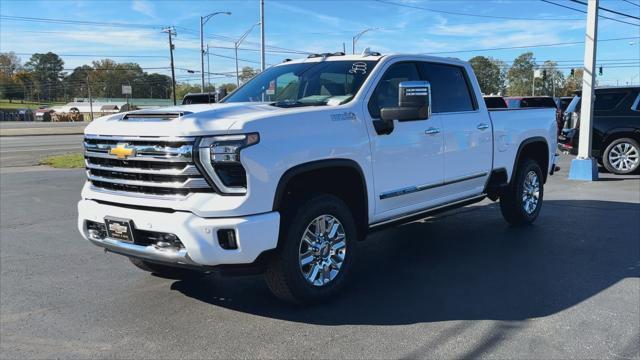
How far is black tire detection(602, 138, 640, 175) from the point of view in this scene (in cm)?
1234

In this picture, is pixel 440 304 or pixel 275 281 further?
pixel 440 304

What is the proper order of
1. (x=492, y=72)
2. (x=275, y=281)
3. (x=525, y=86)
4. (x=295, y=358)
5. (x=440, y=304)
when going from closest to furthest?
1. (x=295, y=358)
2. (x=275, y=281)
3. (x=440, y=304)
4. (x=492, y=72)
5. (x=525, y=86)

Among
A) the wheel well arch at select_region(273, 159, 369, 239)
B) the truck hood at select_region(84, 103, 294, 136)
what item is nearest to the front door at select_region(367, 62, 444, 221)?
the wheel well arch at select_region(273, 159, 369, 239)

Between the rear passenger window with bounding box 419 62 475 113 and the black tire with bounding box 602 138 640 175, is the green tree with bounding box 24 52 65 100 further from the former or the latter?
the rear passenger window with bounding box 419 62 475 113

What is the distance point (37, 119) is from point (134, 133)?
326ft

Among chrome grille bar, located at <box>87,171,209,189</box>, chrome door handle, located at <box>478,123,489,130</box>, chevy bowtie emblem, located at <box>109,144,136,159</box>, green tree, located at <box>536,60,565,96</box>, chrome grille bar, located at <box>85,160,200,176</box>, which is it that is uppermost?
green tree, located at <box>536,60,565,96</box>

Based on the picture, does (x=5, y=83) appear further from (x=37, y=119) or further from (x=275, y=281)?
(x=275, y=281)

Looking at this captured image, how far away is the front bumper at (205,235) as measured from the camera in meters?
3.66

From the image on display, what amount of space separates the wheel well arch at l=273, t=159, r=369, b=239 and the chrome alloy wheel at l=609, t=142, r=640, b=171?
10.2 metres

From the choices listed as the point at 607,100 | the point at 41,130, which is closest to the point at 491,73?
the point at 41,130

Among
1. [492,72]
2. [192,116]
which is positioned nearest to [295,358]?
[192,116]

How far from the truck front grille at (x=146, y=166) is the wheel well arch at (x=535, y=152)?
14.7ft

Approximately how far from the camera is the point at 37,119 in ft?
300

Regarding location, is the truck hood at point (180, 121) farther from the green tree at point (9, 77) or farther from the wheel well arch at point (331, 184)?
the green tree at point (9, 77)
